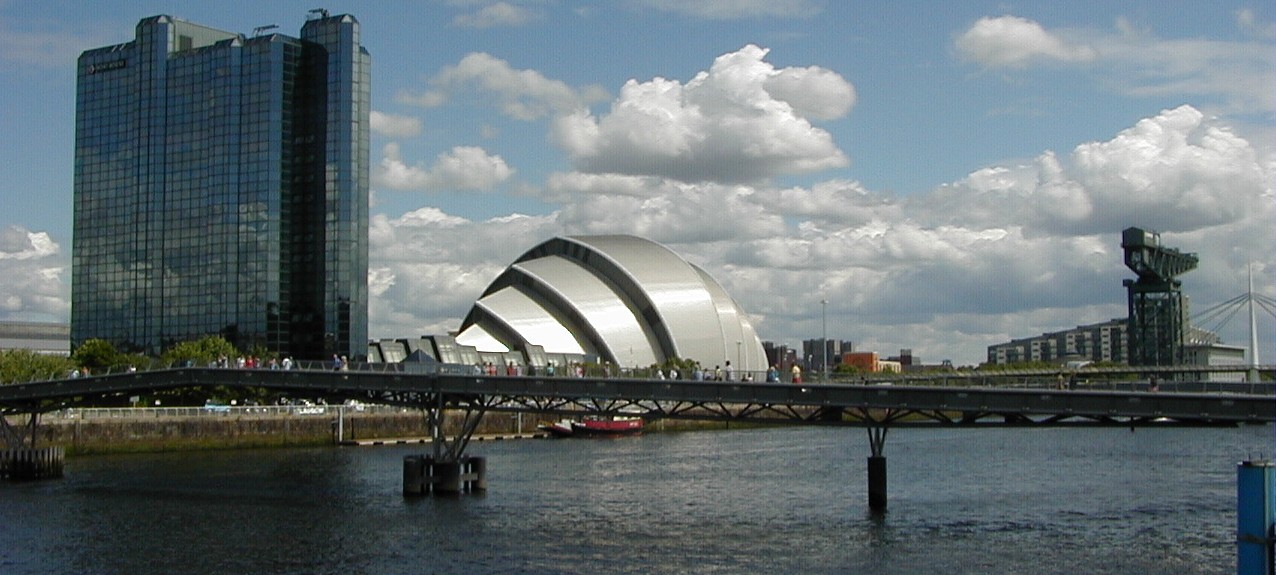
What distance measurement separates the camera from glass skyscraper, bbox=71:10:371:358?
523ft

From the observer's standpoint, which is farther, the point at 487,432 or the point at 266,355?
the point at 266,355

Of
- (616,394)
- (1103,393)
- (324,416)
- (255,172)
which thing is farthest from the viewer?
(255,172)

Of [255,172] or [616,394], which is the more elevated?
[255,172]

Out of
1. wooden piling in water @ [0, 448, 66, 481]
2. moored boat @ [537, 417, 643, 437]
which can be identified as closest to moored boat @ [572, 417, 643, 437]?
moored boat @ [537, 417, 643, 437]

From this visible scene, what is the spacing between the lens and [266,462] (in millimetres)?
87000

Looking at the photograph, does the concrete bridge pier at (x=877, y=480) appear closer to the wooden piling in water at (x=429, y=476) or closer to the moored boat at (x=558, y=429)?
the wooden piling in water at (x=429, y=476)

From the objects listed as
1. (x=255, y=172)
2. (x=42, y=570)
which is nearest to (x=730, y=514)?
(x=42, y=570)

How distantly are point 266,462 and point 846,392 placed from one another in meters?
42.2

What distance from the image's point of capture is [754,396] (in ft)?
194

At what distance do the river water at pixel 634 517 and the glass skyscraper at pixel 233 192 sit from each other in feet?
227

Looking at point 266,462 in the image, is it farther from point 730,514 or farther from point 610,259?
point 610,259

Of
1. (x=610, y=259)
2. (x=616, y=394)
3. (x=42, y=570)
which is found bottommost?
(x=42, y=570)

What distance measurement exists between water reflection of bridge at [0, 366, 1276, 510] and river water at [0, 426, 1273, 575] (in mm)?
3510

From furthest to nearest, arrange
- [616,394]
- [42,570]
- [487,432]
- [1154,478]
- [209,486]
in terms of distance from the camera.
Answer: [487,432], [1154,478], [209,486], [616,394], [42,570]
